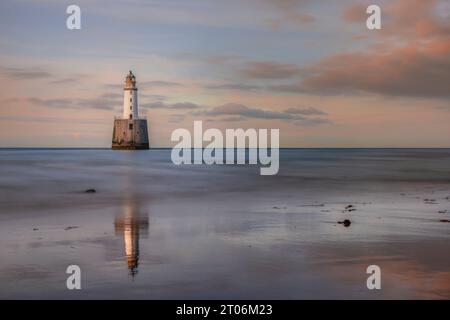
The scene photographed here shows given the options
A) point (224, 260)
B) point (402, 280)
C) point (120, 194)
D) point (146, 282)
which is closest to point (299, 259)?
point (224, 260)

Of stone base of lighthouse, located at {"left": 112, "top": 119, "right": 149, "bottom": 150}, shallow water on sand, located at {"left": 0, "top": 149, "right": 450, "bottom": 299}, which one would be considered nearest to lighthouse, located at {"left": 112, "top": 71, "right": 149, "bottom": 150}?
stone base of lighthouse, located at {"left": 112, "top": 119, "right": 149, "bottom": 150}

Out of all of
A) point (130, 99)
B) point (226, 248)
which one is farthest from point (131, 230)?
point (130, 99)

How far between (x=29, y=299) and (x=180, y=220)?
10.2m

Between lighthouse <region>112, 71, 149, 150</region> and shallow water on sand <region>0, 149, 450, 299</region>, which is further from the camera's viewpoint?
lighthouse <region>112, 71, 149, 150</region>

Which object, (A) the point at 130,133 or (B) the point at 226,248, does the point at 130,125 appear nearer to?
(A) the point at 130,133

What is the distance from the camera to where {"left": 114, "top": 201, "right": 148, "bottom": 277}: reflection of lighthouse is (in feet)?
38.2

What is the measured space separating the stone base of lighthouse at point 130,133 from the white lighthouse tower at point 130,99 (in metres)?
1.21

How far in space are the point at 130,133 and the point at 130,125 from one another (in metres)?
1.95

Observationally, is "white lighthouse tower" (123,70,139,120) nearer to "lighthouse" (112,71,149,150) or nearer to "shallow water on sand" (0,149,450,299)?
"lighthouse" (112,71,149,150)

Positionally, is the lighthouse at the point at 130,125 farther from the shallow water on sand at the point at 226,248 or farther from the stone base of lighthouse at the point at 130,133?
the shallow water on sand at the point at 226,248

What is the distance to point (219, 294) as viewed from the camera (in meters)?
9.21

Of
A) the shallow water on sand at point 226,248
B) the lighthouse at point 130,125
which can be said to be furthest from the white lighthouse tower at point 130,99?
the shallow water on sand at point 226,248

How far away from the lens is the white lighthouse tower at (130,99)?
8806 cm

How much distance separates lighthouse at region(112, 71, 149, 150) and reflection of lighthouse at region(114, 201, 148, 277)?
67.3m
